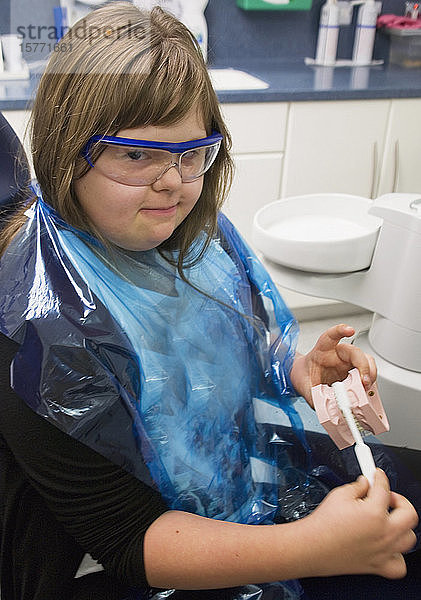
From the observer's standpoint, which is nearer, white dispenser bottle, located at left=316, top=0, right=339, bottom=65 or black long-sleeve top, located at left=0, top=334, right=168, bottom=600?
black long-sleeve top, located at left=0, top=334, right=168, bottom=600

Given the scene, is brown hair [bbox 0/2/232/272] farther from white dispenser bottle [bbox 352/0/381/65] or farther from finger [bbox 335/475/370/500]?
white dispenser bottle [bbox 352/0/381/65]

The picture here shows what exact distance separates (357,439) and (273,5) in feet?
7.30

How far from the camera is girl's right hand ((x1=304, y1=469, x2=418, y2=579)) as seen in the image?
84 centimetres

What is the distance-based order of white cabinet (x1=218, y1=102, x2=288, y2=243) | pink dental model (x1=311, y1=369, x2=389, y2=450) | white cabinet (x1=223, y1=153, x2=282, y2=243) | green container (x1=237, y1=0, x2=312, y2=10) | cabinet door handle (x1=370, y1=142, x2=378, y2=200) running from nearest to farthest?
pink dental model (x1=311, y1=369, x2=389, y2=450), white cabinet (x1=218, y1=102, x2=288, y2=243), white cabinet (x1=223, y1=153, x2=282, y2=243), cabinet door handle (x1=370, y1=142, x2=378, y2=200), green container (x1=237, y1=0, x2=312, y2=10)

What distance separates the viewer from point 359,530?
2.74 ft

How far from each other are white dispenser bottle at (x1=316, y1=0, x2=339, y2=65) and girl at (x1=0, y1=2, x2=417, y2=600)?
1932mm

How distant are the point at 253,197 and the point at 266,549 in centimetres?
173

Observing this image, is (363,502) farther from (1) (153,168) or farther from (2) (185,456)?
(1) (153,168)

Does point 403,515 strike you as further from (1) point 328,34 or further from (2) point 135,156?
(1) point 328,34

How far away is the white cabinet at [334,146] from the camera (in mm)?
2344

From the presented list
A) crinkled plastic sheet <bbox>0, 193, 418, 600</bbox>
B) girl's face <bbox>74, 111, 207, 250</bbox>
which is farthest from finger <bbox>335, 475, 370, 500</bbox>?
girl's face <bbox>74, 111, 207, 250</bbox>

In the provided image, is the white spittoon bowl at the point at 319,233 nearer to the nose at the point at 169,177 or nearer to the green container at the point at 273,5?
the nose at the point at 169,177

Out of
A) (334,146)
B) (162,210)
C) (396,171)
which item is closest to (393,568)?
(162,210)

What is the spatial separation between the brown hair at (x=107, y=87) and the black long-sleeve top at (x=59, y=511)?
232 millimetres
